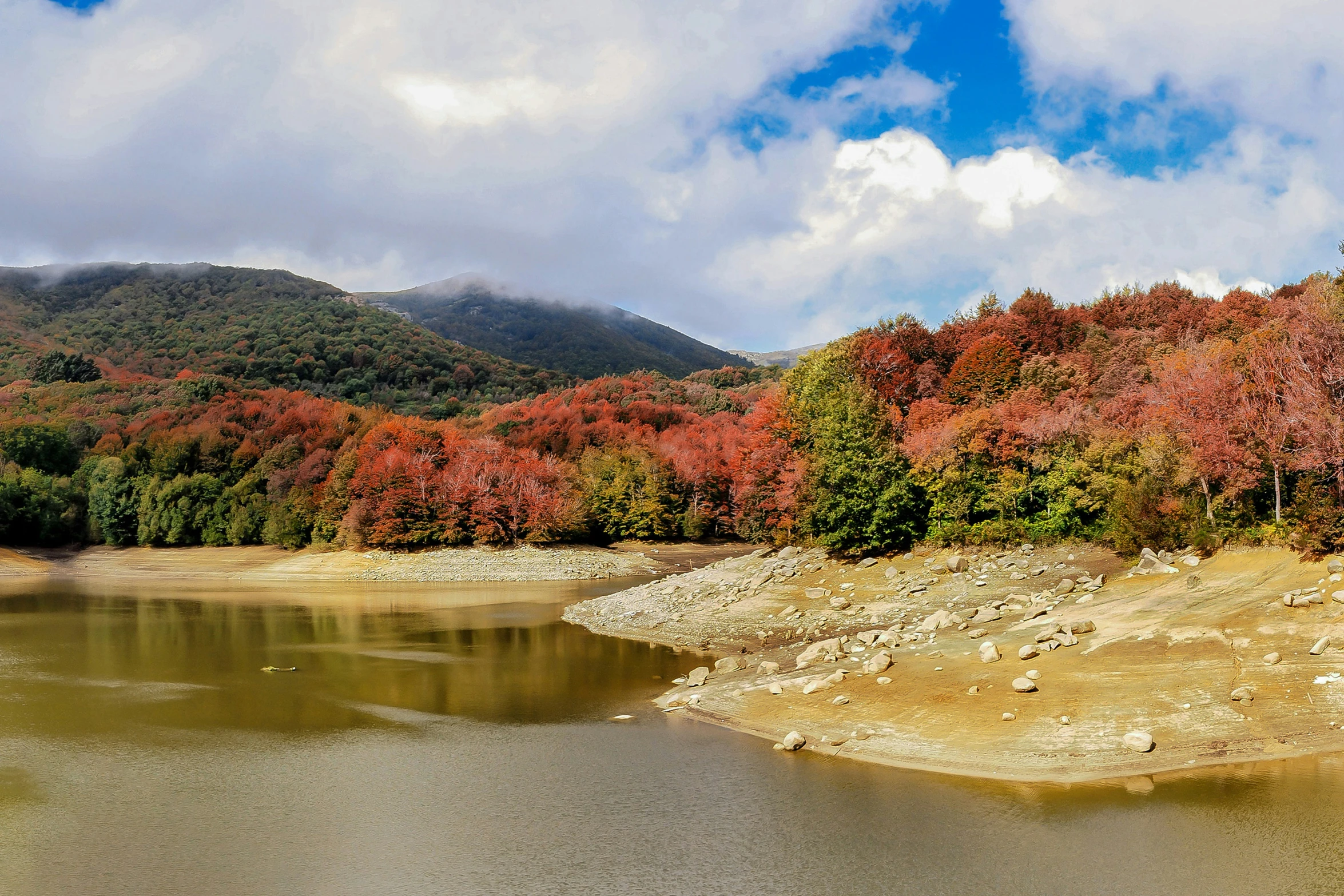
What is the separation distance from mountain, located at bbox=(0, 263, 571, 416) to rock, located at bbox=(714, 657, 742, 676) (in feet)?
339

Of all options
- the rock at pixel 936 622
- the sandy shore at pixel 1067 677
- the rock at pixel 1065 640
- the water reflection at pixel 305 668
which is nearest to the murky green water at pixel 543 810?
the water reflection at pixel 305 668

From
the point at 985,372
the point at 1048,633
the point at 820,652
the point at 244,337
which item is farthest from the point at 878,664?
the point at 244,337

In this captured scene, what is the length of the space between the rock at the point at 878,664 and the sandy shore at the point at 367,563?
39237mm

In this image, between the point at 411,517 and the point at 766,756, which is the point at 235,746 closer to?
the point at 766,756

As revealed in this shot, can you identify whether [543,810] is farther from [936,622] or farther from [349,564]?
[349,564]

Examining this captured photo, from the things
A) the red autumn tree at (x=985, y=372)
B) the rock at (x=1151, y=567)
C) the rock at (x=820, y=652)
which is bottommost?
the rock at (x=820, y=652)

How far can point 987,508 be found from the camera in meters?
35.0

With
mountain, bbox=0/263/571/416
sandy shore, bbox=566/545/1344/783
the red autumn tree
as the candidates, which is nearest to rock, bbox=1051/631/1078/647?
sandy shore, bbox=566/545/1344/783

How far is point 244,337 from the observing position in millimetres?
145375

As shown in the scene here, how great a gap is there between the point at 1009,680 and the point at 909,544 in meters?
17.2

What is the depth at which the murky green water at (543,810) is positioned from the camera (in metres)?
11.5

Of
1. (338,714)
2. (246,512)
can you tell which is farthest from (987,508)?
(246,512)

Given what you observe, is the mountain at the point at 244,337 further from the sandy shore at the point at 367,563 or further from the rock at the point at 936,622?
the rock at the point at 936,622

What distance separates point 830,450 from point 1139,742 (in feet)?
73.3
